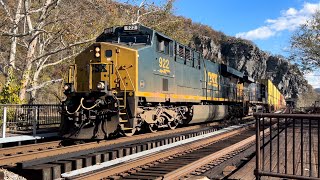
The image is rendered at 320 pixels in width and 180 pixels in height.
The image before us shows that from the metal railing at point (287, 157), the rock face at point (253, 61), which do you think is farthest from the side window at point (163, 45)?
the rock face at point (253, 61)

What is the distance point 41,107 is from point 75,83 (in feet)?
10.5

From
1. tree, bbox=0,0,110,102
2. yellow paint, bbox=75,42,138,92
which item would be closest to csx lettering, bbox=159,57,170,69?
yellow paint, bbox=75,42,138,92

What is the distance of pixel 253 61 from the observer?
306 ft

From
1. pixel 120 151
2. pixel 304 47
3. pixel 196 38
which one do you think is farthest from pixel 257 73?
pixel 120 151

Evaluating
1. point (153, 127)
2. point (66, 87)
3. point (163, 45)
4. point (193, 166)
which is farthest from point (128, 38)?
point (193, 166)

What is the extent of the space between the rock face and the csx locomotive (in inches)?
3045

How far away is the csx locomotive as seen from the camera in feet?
32.7

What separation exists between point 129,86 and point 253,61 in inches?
3448

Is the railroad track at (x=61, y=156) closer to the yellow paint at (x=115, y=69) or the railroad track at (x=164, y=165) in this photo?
the railroad track at (x=164, y=165)

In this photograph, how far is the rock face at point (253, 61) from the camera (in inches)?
3633

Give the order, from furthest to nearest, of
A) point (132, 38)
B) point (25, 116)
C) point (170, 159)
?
point (25, 116) < point (132, 38) < point (170, 159)

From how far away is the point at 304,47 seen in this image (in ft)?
99.7

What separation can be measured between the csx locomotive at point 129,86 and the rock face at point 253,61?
77.4 metres

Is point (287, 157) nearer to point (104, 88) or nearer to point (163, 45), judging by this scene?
point (104, 88)
